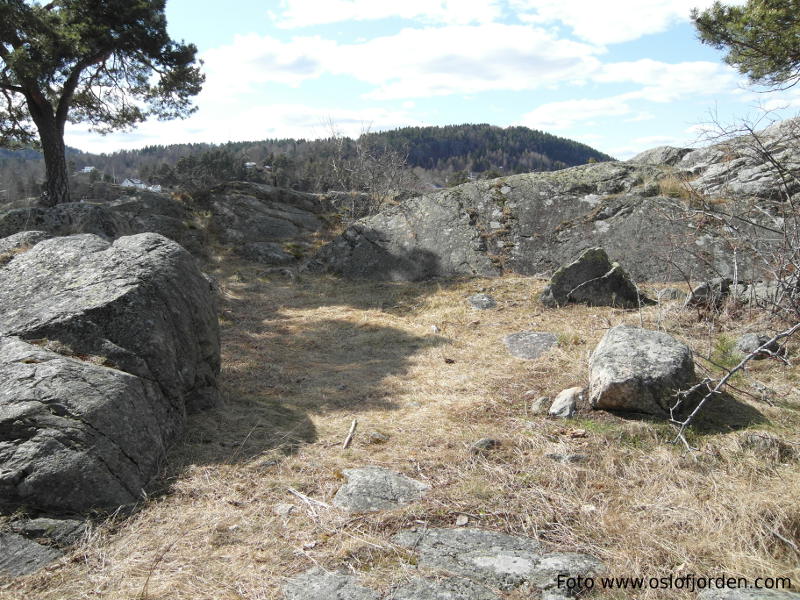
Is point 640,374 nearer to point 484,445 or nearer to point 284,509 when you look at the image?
point 484,445

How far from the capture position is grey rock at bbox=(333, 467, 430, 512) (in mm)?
3066

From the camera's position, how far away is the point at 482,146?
296 ft

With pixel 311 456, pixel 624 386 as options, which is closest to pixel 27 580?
pixel 311 456

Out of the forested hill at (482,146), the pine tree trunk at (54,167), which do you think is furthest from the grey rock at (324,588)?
the forested hill at (482,146)

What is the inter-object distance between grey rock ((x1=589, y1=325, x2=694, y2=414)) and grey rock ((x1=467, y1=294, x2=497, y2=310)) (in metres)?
3.24

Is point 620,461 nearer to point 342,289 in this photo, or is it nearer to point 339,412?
point 339,412

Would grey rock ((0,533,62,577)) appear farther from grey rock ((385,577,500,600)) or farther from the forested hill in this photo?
the forested hill

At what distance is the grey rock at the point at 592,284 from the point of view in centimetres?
707

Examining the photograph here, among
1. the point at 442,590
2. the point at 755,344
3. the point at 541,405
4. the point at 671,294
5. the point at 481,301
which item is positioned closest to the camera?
the point at 442,590

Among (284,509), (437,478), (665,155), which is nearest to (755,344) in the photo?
(437,478)

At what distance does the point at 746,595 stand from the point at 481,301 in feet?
18.9

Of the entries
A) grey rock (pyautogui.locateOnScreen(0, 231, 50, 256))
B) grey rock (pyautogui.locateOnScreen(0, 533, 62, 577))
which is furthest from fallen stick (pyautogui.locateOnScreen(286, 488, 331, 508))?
grey rock (pyautogui.locateOnScreen(0, 231, 50, 256))

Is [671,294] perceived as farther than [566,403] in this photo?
Yes

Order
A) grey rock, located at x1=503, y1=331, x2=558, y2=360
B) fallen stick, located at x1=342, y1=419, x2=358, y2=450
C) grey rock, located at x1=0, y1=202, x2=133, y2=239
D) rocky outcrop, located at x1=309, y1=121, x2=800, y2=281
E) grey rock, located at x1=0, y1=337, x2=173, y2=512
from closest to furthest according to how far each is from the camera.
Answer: grey rock, located at x1=0, y1=337, x2=173, y2=512, fallen stick, located at x1=342, y1=419, x2=358, y2=450, grey rock, located at x1=503, y1=331, x2=558, y2=360, rocky outcrop, located at x1=309, y1=121, x2=800, y2=281, grey rock, located at x1=0, y1=202, x2=133, y2=239
